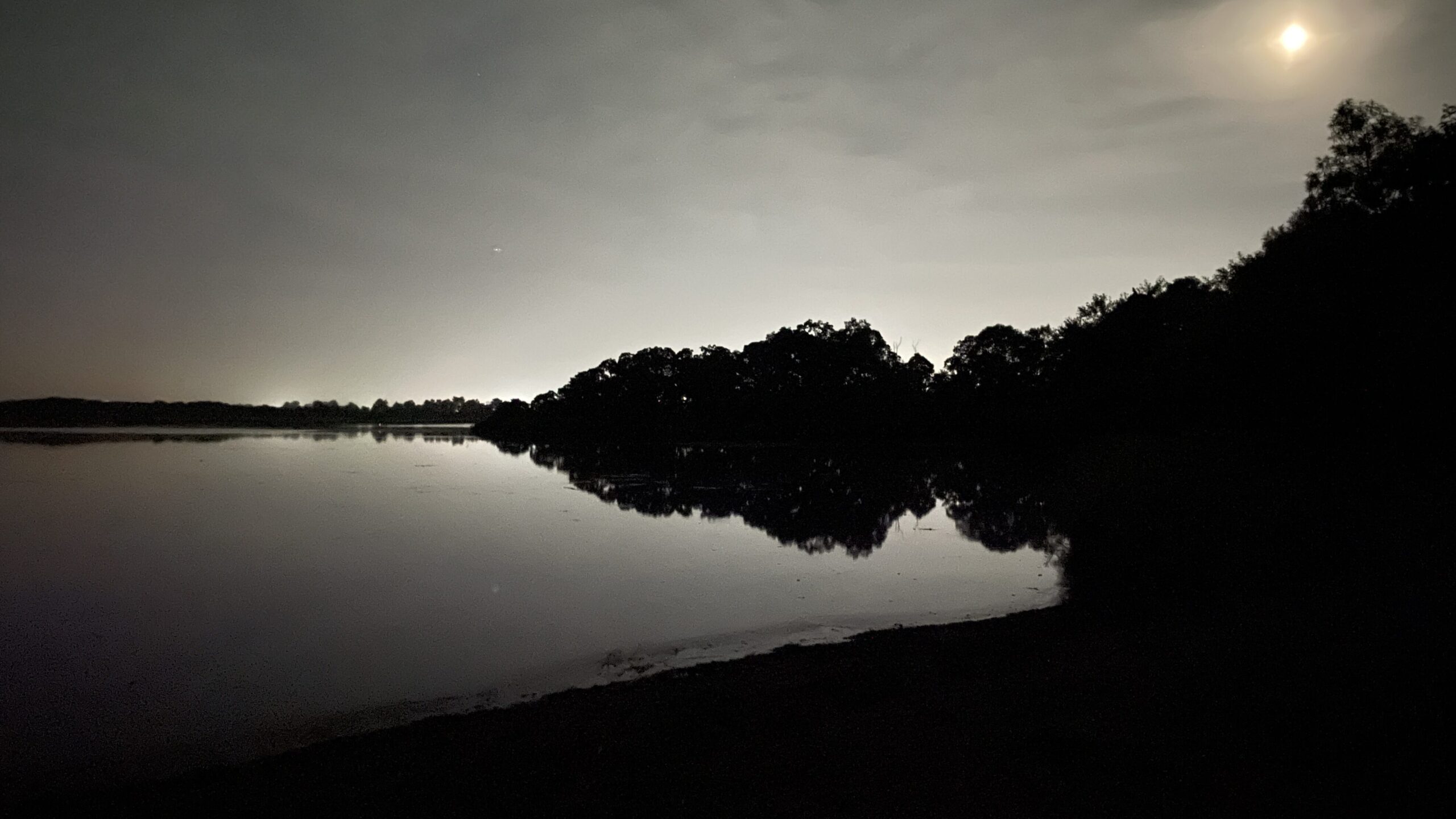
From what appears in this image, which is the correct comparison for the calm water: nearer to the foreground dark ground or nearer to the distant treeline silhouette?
the foreground dark ground

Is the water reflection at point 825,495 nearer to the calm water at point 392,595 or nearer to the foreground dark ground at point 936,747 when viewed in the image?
the calm water at point 392,595

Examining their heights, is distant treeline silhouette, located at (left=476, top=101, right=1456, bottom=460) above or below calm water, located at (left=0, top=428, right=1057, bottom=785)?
above

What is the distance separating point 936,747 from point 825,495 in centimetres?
2919

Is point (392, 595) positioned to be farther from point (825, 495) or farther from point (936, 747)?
point (825, 495)

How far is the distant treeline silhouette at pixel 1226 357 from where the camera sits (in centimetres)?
1991

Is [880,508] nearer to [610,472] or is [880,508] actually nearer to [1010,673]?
[1010,673]

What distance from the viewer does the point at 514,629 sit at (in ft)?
42.7

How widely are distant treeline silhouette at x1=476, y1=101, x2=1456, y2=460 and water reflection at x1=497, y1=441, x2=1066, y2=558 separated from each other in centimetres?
1016

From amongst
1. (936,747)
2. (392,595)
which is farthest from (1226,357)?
(392,595)

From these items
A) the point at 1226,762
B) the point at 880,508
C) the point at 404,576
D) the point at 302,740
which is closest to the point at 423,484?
the point at 404,576

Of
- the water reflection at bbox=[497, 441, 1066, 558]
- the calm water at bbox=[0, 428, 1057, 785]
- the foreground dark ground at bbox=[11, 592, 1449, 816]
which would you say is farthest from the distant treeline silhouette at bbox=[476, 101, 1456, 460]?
the foreground dark ground at bbox=[11, 592, 1449, 816]

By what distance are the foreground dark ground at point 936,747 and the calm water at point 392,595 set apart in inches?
72.1

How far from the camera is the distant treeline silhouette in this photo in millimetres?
19906

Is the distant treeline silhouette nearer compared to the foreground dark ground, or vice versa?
the foreground dark ground
